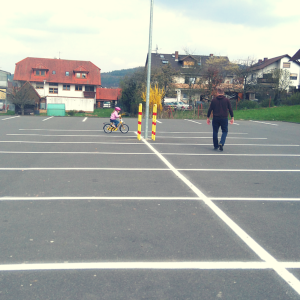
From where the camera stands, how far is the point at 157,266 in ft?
11.7

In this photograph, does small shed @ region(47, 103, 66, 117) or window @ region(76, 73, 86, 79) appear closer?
small shed @ region(47, 103, 66, 117)

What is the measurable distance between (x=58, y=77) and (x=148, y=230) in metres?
72.7

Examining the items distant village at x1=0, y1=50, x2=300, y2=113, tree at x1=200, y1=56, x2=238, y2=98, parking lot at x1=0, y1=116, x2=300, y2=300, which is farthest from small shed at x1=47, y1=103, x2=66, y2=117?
parking lot at x1=0, y1=116, x2=300, y2=300

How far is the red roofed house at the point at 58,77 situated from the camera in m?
72.4

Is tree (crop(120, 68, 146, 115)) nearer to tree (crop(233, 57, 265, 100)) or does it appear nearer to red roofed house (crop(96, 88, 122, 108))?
tree (crop(233, 57, 265, 100))

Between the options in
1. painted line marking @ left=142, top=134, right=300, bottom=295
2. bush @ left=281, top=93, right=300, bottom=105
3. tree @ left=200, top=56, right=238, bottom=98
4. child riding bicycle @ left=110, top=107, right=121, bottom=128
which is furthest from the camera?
tree @ left=200, top=56, right=238, bottom=98

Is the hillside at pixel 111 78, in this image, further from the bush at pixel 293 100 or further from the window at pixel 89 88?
the bush at pixel 293 100

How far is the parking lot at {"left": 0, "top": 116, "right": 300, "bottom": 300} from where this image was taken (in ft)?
10.6

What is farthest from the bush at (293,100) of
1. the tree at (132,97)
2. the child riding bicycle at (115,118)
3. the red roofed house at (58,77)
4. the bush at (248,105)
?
the red roofed house at (58,77)

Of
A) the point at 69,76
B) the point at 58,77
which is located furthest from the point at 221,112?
the point at 69,76

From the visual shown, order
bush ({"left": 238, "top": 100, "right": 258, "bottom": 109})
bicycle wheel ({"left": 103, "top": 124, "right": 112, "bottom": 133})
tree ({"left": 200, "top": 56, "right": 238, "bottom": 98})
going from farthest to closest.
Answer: tree ({"left": 200, "top": 56, "right": 238, "bottom": 98}) → bush ({"left": 238, "top": 100, "right": 258, "bottom": 109}) → bicycle wheel ({"left": 103, "top": 124, "right": 112, "bottom": 133})

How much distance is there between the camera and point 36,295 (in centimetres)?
303

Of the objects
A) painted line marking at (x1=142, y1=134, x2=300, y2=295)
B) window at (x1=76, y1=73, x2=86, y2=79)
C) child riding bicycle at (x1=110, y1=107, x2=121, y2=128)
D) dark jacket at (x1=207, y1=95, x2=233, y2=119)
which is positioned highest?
window at (x1=76, y1=73, x2=86, y2=79)

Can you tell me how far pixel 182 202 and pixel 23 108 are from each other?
159 ft
